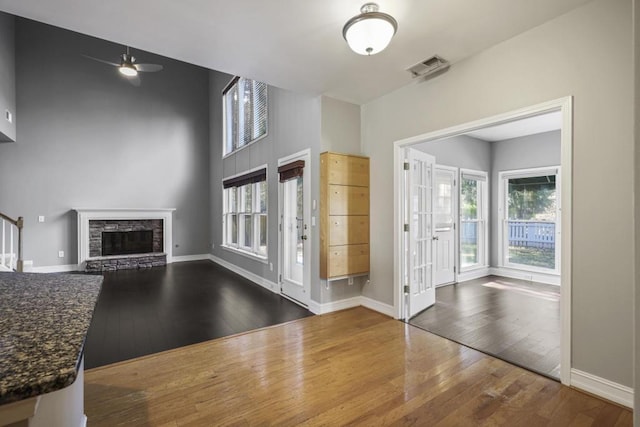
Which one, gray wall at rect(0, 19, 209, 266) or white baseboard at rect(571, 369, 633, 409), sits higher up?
gray wall at rect(0, 19, 209, 266)

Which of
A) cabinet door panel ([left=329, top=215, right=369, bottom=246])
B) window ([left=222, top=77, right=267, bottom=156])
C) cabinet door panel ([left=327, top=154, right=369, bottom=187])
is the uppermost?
window ([left=222, top=77, right=267, bottom=156])

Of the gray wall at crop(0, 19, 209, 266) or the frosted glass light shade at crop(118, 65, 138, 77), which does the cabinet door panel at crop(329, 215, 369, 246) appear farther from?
the gray wall at crop(0, 19, 209, 266)

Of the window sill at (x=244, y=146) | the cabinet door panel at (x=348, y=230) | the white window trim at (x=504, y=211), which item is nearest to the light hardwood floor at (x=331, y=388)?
the cabinet door panel at (x=348, y=230)

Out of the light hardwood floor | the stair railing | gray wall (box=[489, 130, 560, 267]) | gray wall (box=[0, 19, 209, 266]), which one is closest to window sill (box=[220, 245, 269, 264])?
gray wall (box=[0, 19, 209, 266])

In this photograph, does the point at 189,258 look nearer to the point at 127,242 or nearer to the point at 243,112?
the point at 127,242

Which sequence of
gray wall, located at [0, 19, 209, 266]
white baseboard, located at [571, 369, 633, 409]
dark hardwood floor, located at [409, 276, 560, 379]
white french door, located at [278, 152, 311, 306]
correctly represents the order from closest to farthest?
1. white baseboard, located at [571, 369, 633, 409]
2. dark hardwood floor, located at [409, 276, 560, 379]
3. white french door, located at [278, 152, 311, 306]
4. gray wall, located at [0, 19, 209, 266]

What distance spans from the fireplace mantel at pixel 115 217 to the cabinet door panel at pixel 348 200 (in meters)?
5.45

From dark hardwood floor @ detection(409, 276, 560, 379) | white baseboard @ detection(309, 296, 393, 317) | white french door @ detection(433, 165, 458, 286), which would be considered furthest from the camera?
white french door @ detection(433, 165, 458, 286)

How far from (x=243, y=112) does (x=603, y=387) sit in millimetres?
6374

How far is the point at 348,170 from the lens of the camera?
3752mm

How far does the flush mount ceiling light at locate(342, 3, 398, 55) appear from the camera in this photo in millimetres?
2035

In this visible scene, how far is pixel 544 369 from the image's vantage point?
244 cm

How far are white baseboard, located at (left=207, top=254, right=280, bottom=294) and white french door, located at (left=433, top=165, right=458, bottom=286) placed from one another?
283 centimetres

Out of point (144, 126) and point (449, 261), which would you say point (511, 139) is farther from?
point (144, 126)
